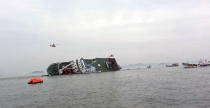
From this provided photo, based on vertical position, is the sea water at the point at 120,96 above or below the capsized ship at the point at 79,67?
below

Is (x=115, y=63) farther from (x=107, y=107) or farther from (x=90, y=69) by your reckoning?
(x=107, y=107)

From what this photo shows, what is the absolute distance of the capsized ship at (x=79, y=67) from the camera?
111750 mm

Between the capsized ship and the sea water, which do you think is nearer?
the sea water

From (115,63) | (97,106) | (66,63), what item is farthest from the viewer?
(115,63)

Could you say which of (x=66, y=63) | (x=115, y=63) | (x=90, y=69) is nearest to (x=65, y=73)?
(x=66, y=63)

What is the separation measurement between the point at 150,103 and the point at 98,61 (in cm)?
10158

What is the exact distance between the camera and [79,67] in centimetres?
11538

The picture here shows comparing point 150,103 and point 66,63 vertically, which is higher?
point 66,63

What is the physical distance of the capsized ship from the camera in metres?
112

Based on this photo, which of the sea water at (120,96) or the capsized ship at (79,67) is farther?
the capsized ship at (79,67)

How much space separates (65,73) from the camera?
113 metres

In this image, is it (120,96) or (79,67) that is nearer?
(120,96)

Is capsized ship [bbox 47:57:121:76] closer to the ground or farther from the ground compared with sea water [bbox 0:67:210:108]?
farther from the ground

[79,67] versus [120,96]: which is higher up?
[79,67]
